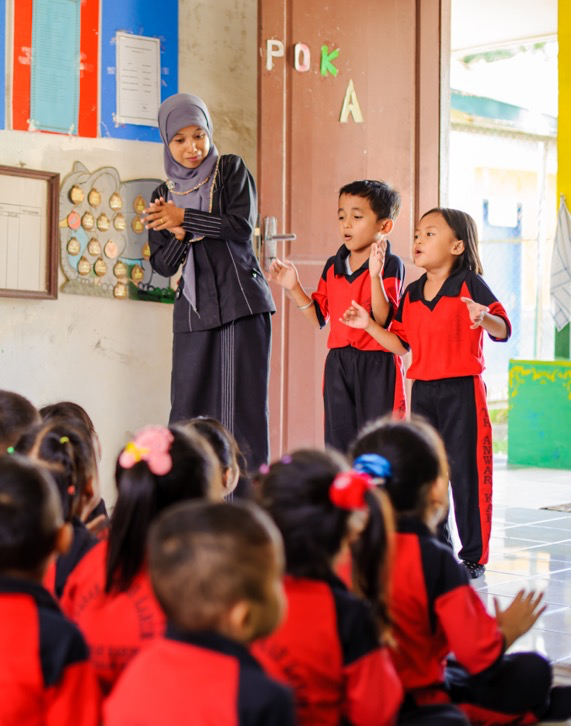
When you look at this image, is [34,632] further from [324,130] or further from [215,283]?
[324,130]

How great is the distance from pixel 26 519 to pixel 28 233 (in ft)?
8.54

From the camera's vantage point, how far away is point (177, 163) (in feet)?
11.9

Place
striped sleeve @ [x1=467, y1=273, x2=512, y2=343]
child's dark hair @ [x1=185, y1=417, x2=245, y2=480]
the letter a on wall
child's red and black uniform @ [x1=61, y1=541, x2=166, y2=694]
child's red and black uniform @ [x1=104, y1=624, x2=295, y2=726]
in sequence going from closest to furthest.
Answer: child's red and black uniform @ [x1=104, y1=624, x2=295, y2=726] < child's red and black uniform @ [x1=61, y1=541, x2=166, y2=694] < child's dark hair @ [x1=185, y1=417, x2=245, y2=480] < striped sleeve @ [x1=467, y1=273, x2=512, y2=343] < the letter a on wall

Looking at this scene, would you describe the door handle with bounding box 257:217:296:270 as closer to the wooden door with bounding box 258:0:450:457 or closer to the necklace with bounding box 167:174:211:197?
the wooden door with bounding box 258:0:450:457

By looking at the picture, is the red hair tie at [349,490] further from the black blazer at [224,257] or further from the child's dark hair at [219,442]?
the black blazer at [224,257]

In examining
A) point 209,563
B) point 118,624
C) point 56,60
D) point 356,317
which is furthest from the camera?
point 56,60

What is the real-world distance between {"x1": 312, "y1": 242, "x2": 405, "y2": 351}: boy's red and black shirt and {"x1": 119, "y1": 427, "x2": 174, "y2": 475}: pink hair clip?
176 cm

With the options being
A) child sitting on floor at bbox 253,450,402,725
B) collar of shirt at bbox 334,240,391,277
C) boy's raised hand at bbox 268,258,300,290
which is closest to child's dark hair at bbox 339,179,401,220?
collar of shirt at bbox 334,240,391,277

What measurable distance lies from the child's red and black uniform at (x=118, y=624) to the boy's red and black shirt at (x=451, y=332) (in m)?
1.78

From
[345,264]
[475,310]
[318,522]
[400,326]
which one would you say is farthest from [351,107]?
[318,522]

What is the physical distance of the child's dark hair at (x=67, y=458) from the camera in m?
2.13

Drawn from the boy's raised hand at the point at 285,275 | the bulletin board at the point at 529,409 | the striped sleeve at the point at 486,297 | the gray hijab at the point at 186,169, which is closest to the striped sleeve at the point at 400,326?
the striped sleeve at the point at 486,297

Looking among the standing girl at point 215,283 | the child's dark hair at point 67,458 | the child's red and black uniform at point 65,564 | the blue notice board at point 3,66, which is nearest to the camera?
the child's red and black uniform at point 65,564

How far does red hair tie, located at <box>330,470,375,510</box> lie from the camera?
1490mm
